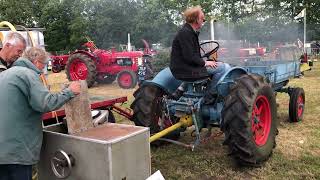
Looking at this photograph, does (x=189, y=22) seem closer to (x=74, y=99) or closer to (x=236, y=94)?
(x=236, y=94)

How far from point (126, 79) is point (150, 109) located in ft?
25.4

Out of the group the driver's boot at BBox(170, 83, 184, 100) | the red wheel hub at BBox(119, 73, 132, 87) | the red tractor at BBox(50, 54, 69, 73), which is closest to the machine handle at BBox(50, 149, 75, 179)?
the driver's boot at BBox(170, 83, 184, 100)

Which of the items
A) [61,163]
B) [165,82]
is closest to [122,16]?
[165,82]

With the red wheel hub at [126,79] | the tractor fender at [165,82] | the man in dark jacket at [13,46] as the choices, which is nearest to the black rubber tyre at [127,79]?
the red wheel hub at [126,79]

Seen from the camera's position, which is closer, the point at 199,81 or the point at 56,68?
the point at 199,81

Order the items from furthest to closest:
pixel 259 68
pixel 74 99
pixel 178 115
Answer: pixel 259 68, pixel 178 115, pixel 74 99

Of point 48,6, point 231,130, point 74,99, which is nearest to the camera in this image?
point 74,99

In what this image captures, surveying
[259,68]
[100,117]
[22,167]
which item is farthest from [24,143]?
[259,68]

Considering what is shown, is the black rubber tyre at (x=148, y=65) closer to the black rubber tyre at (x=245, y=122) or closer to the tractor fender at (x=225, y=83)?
the tractor fender at (x=225, y=83)

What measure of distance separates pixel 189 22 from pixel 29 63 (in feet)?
6.97

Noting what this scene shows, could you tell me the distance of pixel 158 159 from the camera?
5.01 metres

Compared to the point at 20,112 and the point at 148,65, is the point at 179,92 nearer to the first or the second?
the point at 20,112

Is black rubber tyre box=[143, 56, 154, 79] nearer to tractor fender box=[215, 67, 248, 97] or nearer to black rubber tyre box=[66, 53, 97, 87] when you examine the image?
black rubber tyre box=[66, 53, 97, 87]

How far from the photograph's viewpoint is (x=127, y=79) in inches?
499
